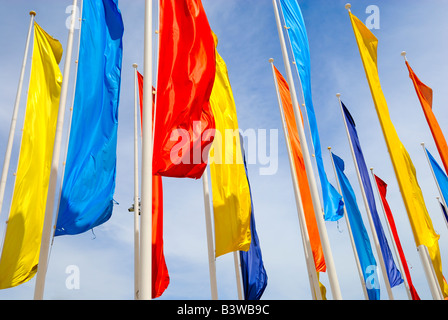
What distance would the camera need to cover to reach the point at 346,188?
18.0 m

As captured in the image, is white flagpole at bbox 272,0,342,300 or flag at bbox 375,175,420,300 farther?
flag at bbox 375,175,420,300

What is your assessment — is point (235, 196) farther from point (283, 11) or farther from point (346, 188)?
point (346, 188)

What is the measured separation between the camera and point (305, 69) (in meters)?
11.3

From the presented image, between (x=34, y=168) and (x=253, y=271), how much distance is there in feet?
23.9

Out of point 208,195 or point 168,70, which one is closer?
point 168,70

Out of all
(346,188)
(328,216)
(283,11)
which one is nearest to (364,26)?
(283,11)

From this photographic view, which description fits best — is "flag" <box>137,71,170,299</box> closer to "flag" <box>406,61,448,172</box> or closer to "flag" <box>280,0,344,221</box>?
"flag" <box>280,0,344,221</box>

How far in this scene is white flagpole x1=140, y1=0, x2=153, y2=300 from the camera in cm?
591

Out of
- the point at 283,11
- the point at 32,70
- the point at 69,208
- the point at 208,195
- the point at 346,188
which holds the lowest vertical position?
the point at 69,208

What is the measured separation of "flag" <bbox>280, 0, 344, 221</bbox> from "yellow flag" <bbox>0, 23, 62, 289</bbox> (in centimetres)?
757

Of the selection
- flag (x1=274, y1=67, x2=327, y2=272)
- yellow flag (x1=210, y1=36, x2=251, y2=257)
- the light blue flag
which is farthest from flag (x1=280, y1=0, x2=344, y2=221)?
the light blue flag

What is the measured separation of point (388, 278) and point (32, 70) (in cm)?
1576
